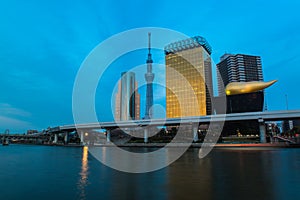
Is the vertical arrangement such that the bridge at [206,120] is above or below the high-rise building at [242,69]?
below

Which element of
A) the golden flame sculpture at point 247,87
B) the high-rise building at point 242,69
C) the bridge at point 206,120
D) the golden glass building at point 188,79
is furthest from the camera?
the high-rise building at point 242,69

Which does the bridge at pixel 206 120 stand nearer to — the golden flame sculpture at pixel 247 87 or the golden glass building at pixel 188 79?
the golden flame sculpture at pixel 247 87

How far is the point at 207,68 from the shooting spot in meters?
112

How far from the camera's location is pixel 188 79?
10469cm

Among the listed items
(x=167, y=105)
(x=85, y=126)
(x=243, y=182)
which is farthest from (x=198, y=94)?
(x=243, y=182)

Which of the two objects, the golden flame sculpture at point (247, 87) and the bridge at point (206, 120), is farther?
the golden flame sculpture at point (247, 87)

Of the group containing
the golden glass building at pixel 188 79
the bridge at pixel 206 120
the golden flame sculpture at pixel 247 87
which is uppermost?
the golden glass building at pixel 188 79

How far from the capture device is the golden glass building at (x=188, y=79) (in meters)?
100

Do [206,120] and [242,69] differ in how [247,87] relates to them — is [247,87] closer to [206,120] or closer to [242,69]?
[206,120]

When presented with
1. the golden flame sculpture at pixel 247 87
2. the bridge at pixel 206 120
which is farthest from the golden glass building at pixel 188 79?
the bridge at pixel 206 120

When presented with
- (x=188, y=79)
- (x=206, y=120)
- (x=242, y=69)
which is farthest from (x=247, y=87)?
(x=242, y=69)

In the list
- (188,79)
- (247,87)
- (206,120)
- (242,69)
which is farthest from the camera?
(242,69)

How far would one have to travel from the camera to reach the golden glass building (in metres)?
100

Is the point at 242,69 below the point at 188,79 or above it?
above
